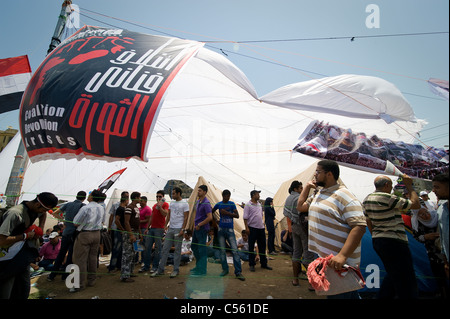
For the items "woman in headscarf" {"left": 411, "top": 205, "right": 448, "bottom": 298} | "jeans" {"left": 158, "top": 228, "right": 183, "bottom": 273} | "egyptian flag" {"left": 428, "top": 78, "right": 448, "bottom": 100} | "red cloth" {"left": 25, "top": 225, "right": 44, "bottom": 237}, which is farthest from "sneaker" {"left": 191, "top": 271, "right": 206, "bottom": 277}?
"egyptian flag" {"left": 428, "top": 78, "right": 448, "bottom": 100}

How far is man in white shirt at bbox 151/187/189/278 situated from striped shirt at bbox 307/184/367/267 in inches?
131

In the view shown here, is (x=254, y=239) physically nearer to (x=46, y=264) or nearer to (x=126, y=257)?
(x=126, y=257)

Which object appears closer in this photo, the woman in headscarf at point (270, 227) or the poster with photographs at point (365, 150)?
the poster with photographs at point (365, 150)

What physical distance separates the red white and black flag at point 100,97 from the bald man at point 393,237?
8.90 feet

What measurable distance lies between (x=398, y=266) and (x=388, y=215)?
50 cm

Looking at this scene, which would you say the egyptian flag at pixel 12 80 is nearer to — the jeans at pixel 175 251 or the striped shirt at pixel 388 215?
the jeans at pixel 175 251

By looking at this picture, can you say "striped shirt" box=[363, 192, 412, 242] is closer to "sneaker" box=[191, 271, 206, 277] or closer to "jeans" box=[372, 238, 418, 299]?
"jeans" box=[372, 238, 418, 299]

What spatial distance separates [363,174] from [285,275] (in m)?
4.38


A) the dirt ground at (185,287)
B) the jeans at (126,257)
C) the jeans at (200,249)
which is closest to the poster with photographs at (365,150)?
the dirt ground at (185,287)

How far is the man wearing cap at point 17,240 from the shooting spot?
8.13 ft

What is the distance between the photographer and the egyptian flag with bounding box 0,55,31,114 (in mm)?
5281

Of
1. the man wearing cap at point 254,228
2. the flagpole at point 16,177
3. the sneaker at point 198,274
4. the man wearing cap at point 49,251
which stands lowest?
the sneaker at point 198,274
